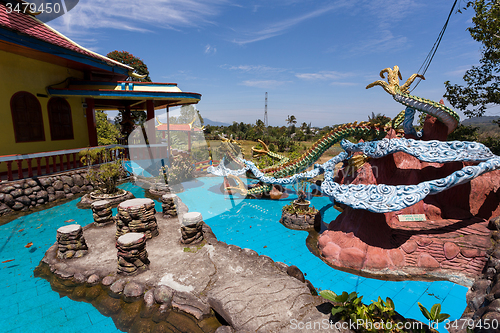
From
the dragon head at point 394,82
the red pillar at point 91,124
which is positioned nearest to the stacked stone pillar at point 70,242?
the red pillar at point 91,124

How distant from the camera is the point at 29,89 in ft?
30.7

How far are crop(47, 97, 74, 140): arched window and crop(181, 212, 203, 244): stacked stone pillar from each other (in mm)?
8592

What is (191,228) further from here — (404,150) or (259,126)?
(259,126)

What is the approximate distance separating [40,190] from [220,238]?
6646mm

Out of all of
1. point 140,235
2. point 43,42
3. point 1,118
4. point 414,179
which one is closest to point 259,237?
point 140,235

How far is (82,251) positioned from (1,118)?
6.90m

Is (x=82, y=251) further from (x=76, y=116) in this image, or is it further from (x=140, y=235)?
(x=76, y=116)

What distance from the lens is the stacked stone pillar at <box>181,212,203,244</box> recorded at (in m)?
5.57

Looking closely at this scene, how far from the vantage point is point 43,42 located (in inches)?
308

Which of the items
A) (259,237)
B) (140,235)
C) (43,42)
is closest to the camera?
(140,235)

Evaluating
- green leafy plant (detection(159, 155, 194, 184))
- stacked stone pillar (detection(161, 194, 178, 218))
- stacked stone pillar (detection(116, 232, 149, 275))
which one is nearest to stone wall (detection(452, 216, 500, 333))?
stacked stone pillar (detection(116, 232, 149, 275))

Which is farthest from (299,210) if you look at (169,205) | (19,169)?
(19,169)

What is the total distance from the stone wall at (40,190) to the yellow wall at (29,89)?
173 centimetres

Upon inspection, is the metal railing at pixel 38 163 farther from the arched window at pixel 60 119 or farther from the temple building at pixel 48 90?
the arched window at pixel 60 119
